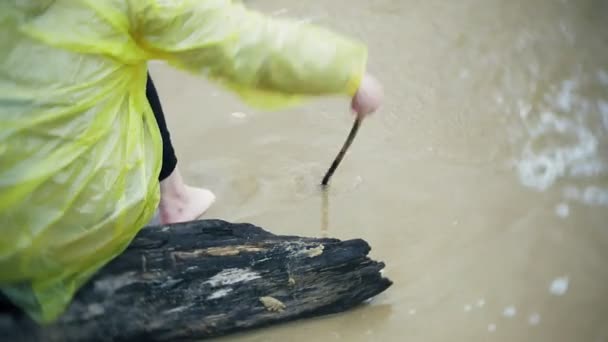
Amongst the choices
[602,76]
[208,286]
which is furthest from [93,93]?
[602,76]

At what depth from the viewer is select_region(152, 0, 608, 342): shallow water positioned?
1.28 meters

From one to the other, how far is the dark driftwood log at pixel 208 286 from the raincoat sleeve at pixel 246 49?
0.94 ft

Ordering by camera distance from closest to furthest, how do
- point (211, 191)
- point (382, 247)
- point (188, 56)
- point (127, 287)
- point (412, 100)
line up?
point (188, 56), point (127, 287), point (382, 247), point (211, 191), point (412, 100)

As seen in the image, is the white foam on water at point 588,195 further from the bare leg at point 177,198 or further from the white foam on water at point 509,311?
the bare leg at point 177,198

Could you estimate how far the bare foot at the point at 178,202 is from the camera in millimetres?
1485

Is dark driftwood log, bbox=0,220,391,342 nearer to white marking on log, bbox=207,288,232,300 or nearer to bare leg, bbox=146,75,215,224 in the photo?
white marking on log, bbox=207,288,232,300

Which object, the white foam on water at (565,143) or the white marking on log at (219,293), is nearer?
the white marking on log at (219,293)

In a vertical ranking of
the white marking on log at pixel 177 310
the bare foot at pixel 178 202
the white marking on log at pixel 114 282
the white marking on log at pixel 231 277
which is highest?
the white marking on log at pixel 114 282

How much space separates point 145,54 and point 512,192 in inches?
34.8

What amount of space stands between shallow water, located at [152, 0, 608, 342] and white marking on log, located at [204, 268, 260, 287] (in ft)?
0.41

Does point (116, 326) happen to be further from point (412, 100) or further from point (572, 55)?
point (572, 55)

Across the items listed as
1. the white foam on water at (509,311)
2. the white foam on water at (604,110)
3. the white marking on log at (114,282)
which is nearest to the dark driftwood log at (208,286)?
the white marking on log at (114,282)

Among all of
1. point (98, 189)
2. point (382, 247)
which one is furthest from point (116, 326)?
point (382, 247)

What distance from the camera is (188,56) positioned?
1017 millimetres
